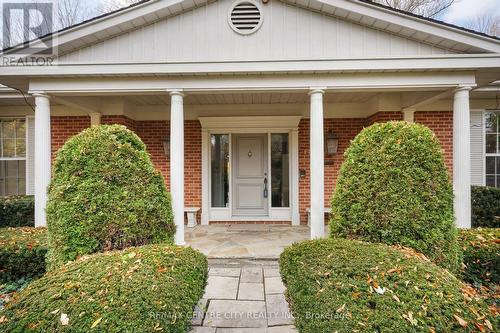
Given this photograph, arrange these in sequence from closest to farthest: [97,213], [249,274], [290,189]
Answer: [97,213] → [249,274] → [290,189]

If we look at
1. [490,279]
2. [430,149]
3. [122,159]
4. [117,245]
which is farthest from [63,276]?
[490,279]

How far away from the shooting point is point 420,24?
4672mm

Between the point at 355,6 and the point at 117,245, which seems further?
the point at 355,6

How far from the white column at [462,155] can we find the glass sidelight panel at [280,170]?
11.9 feet

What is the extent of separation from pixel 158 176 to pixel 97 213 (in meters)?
0.72

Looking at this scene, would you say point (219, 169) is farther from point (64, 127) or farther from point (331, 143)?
point (64, 127)

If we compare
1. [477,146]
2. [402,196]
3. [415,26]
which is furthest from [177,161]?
[477,146]

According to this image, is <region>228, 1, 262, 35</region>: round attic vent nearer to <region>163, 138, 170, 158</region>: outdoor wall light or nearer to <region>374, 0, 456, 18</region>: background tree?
<region>163, 138, 170, 158</region>: outdoor wall light

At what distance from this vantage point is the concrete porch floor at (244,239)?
16.3 feet

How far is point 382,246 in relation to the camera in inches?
99.3

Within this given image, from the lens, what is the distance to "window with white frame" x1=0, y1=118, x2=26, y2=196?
23.4ft

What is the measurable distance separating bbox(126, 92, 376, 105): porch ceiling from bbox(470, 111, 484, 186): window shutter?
2671 mm

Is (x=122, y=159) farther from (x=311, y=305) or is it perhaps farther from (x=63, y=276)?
(x=311, y=305)

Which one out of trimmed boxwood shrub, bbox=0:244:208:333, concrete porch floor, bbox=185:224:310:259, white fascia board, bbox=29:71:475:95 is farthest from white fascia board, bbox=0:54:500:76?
trimmed boxwood shrub, bbox=0:244:208:333
